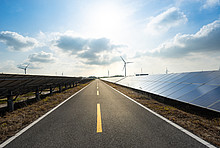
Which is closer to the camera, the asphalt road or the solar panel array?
the asphalt road

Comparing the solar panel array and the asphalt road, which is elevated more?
the solar panel array

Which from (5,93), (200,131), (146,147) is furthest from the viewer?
(5,93)

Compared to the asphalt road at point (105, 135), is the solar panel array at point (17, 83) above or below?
above

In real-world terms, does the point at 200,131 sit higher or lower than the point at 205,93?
lower

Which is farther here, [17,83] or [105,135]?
[17,83]

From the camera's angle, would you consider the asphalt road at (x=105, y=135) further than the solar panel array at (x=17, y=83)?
No

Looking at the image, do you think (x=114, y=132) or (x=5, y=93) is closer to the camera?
(x=114, y=132)

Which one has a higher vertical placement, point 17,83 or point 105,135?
point 17,83

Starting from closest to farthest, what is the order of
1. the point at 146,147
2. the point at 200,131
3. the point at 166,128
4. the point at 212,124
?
the point at 146,147
the point at 200,131
the point at 166,128
the point at 212,124

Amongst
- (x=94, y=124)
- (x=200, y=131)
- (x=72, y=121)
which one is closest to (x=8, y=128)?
(x=72, y=121)

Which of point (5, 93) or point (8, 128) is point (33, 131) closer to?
point (8, 128)

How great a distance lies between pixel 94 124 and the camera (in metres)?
4.66

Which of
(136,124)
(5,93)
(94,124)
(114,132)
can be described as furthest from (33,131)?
(5,93)

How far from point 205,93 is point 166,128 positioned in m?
4.21
